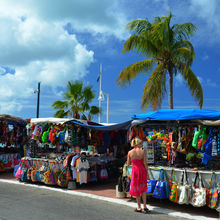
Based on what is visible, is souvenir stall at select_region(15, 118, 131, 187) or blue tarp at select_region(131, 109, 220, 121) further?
souvenir stall at select_region(15, 118, 131, 187)

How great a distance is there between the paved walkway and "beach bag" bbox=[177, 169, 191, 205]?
0.28m

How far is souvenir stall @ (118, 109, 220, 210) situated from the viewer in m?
6.34

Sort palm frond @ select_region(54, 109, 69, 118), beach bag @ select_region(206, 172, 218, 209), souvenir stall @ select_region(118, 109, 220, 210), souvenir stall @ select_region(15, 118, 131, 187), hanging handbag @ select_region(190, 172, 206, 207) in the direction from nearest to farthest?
beach bag @ select_region(206, 172, 218, 209) < hanging handbag @ select_region(190, 172, 206, 207) < souvenir stall @ select_region(118, 109, 220, 210) < souvenir stall @ select_region(15, 118, 131, 187) < palm frond @ select_region(54, 109, 69, 118)

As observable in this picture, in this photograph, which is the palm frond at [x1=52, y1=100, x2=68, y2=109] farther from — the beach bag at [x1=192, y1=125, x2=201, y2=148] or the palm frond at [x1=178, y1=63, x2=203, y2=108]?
the beach bag at [x1=192, y1=125, x2=201, y2=148]

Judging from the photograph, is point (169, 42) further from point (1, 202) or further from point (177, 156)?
point (1, 202)

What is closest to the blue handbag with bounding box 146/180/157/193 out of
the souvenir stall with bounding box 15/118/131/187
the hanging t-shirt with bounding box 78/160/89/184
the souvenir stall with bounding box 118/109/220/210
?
the souvenir stall with bounding box 118/109/220/210

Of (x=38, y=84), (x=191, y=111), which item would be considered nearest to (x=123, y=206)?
(x=191, y=111)

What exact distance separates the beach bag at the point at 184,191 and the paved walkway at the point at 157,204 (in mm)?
282

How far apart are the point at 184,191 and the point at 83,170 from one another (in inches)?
156

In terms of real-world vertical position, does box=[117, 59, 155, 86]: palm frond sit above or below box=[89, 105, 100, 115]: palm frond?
above

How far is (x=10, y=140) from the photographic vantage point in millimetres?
14156

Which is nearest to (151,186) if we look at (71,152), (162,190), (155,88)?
(162,190)

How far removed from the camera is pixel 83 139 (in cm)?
1074

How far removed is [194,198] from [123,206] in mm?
1803
